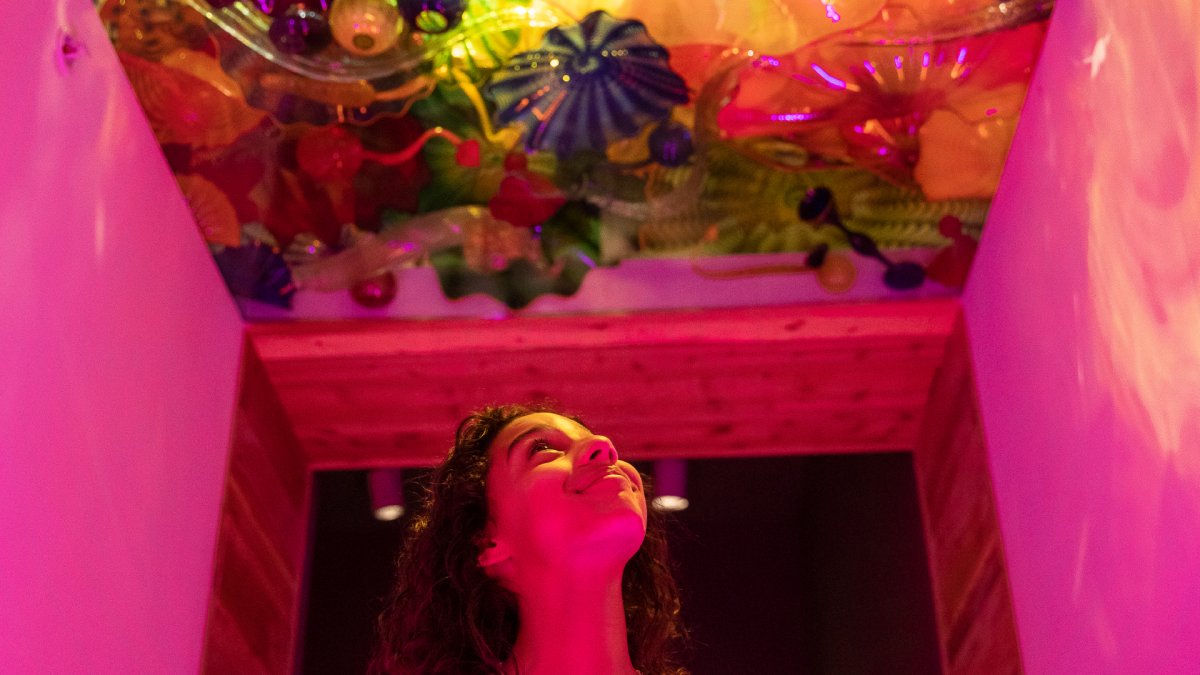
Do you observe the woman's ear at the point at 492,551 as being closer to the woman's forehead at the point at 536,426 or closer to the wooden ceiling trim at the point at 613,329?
the woman's forehead at the point at 536,426

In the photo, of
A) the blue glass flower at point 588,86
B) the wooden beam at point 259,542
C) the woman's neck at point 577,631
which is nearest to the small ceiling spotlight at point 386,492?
the wooden beam at point 259,542

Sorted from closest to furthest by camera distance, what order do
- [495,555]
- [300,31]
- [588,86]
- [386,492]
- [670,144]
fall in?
[495,555], [300,31], [588,86], [670,144], [386,492]

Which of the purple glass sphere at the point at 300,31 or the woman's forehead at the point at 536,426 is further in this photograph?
the purple glass sphere at the point at 300,31

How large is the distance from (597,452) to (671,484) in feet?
4.66

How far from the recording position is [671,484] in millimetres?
3229

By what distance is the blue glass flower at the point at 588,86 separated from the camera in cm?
241

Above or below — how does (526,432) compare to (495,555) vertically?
above

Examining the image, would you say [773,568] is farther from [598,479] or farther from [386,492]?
[598,479]

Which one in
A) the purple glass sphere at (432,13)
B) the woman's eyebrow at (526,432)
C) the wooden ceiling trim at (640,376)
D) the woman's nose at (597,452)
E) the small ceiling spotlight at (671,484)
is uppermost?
the purple glass sphere at (432,13)

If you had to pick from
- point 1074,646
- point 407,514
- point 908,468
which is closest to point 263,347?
point 407,514

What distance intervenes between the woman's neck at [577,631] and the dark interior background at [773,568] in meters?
1.23

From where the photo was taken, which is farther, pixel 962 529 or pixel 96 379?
pixel 962 529

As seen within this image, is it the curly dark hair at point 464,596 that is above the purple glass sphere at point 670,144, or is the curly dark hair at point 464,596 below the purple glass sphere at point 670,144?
below

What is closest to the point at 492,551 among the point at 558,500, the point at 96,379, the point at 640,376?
the point at 558,500
